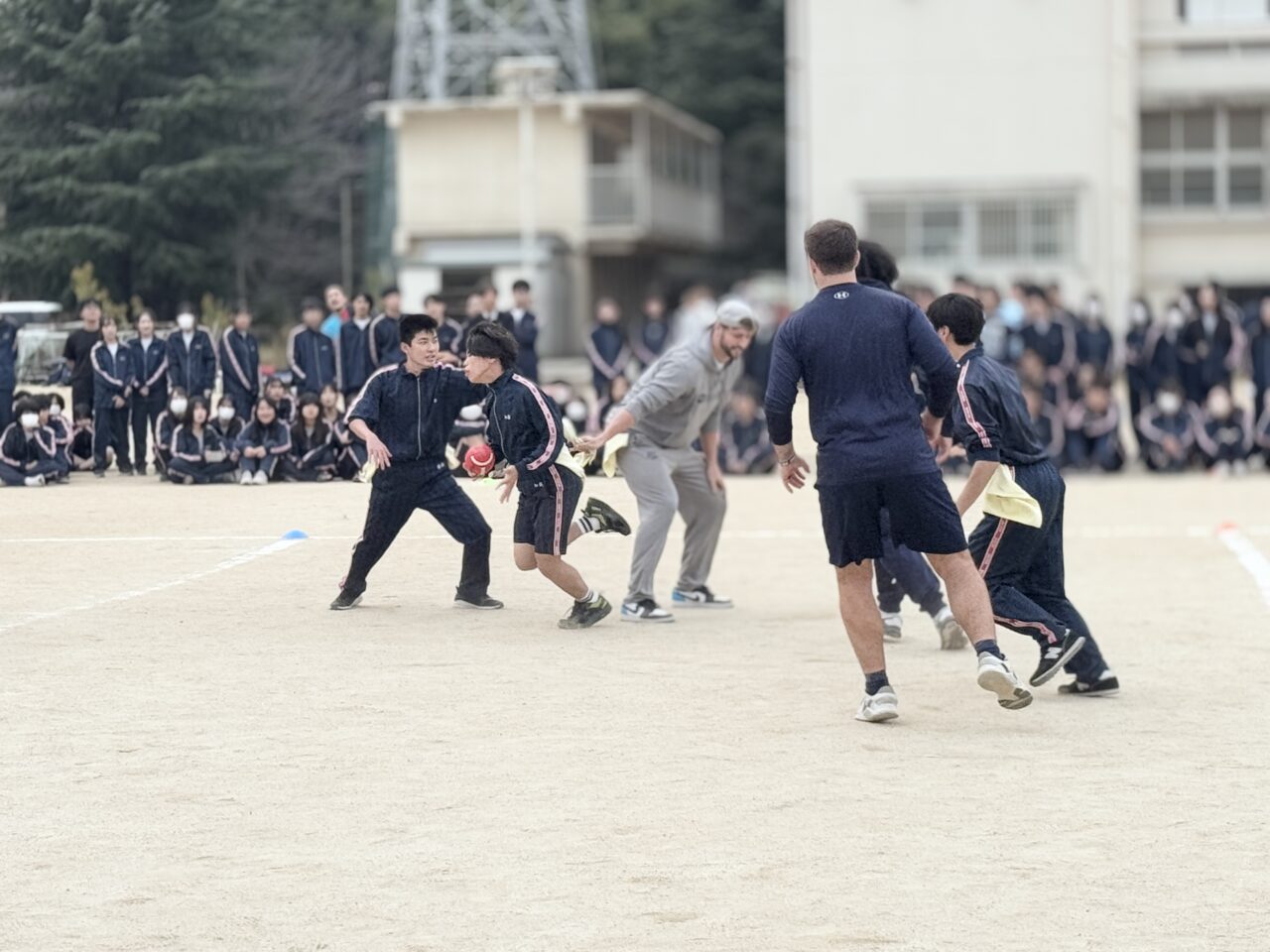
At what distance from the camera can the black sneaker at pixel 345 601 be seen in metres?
10.3

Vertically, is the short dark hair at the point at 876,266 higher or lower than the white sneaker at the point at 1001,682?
higher

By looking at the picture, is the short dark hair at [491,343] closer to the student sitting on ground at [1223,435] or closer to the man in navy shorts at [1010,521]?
the man in navy shorts at [1010,521]

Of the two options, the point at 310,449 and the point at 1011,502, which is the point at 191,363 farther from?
the point at 1011,502

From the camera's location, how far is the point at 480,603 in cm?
1073

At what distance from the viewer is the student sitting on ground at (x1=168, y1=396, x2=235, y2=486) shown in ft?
32.7

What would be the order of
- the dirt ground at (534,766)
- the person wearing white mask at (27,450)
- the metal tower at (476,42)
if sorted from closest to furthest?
1. the dirt ground at (534,766)
2. the person wearing white mask at (27,450)
3. the metal tower at (476,42)

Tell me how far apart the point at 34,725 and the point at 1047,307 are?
1752 centimetres

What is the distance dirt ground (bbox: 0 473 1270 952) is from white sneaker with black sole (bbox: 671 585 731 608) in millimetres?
Result: 324

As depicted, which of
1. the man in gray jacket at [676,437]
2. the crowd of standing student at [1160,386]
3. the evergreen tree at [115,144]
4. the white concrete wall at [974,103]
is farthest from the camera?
the white concrete wall at [974,103]

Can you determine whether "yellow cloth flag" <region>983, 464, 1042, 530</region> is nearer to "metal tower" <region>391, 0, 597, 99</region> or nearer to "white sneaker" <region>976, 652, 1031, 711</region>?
"white sneaker" <region>976, 652, 1031, 711</region>

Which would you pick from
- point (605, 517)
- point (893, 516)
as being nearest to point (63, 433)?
point (605, 517)

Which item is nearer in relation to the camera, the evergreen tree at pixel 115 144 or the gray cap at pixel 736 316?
the evergreen tree at pixel 115 144

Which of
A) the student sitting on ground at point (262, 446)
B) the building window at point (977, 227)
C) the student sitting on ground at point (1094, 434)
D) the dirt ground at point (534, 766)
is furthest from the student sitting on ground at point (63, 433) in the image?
the building window at point (977, 227)

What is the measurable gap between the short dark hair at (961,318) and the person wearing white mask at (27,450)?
4007 mm
